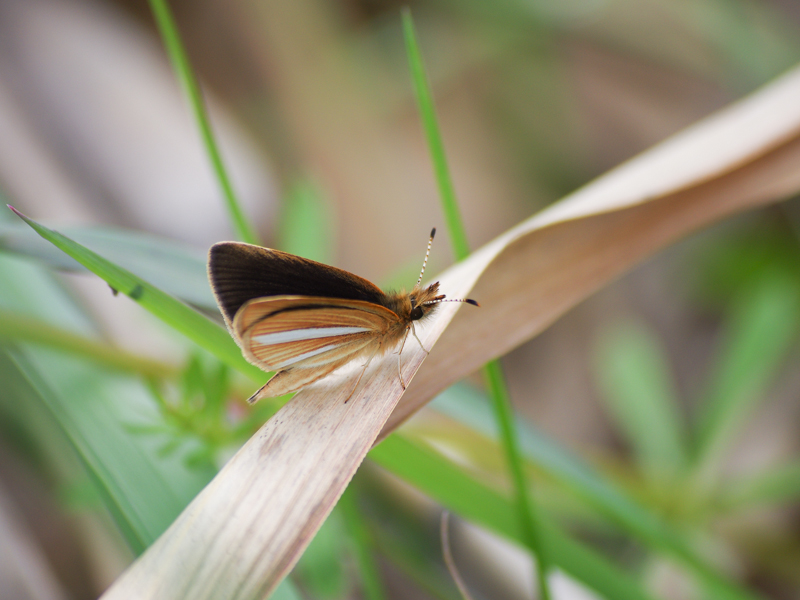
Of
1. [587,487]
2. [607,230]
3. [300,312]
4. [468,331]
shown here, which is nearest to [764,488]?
[587,487]

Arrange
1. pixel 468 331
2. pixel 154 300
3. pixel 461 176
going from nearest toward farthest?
1. pixel 154 300
2. pixel 468 331
3. pixel 461 176

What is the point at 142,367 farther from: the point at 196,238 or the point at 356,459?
the point at 196,238

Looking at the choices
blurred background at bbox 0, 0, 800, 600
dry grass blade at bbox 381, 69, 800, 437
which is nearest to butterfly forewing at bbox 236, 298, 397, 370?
dry grass blade at bbox 381, 69, 800, 437

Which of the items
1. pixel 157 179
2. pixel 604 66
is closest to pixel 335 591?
pixel 157 179

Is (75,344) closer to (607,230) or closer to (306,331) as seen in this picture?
(306,331)

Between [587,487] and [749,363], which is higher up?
[749,363]

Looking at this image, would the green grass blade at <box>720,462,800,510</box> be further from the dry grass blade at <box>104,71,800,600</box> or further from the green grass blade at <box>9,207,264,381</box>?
the green grass blade at <box>9,207,264,381</box>
